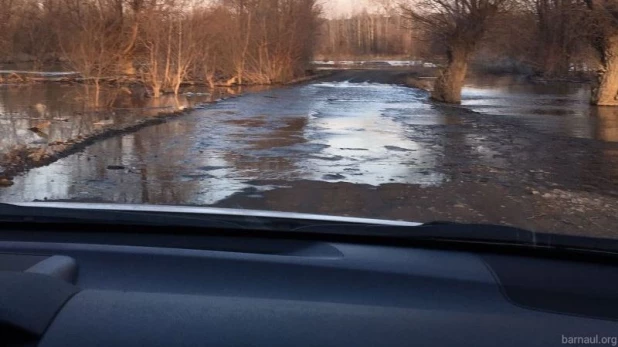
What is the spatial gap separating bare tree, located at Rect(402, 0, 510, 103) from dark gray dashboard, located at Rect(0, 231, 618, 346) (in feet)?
105

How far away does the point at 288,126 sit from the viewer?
77.8 feet

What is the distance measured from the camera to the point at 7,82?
5159 centimetres

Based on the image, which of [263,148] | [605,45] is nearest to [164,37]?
[605,45]

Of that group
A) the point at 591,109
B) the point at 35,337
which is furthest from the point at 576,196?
the point at 591,109

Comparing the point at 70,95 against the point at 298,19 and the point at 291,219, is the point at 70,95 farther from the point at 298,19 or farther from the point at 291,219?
the point at 291,219

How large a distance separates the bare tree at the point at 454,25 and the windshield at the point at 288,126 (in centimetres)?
7

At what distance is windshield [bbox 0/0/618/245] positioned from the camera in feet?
38.0

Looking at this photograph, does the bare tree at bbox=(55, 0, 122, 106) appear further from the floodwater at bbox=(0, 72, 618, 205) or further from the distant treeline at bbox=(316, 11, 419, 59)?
the distant treeline at bbox=(316, 11, 419, 59)

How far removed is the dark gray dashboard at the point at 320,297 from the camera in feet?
8.45

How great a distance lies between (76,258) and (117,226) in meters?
0.73

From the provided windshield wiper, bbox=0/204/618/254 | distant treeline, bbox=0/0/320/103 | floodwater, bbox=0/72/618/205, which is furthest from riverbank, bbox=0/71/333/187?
windshield wiper, bbox=0/204/618/254

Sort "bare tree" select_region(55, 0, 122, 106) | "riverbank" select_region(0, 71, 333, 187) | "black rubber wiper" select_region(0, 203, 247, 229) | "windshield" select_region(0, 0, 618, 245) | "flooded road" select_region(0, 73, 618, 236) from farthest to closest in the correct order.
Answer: "bare tree" select_region(55, 0, 122, 106) < "riverbank" select_region(0, 71, 333, 187) < "windshield" select_region(0, 0, 618, 245) < "flooded road" select_region(0, 73, 618, 236) < "black rubber wiper" select_region(0, 203, 247, 229)

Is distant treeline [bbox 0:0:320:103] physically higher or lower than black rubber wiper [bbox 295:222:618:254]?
higher

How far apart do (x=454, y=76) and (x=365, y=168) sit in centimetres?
2326
